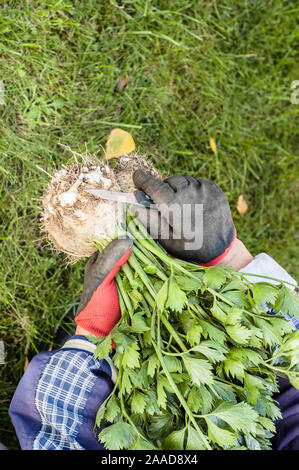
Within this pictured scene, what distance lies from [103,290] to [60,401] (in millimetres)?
417

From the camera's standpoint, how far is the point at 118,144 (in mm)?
1922

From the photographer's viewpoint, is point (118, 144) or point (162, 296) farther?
point (118, 144)

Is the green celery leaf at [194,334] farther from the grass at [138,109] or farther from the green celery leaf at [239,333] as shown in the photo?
the grass at [138,109]

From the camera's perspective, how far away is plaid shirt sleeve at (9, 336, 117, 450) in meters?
1.32

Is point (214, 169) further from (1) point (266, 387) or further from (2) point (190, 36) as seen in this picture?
(1) point (266, 387)

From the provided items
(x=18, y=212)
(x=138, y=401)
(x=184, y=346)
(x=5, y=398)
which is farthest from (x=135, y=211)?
(x=5, y=398)

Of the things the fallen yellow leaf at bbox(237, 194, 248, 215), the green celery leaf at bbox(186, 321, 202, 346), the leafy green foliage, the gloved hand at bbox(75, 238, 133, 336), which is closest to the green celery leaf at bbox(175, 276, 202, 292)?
the leafy green foliage

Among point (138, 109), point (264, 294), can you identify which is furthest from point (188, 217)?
point (138, 109)

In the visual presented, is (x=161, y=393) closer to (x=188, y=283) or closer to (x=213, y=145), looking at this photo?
(x=188, y=283)

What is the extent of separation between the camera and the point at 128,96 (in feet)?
6.57

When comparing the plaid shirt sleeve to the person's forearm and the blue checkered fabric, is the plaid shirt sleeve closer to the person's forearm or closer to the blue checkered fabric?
the blue checkered fabric

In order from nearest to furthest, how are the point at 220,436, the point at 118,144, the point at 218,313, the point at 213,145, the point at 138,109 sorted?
A: the point at 220,436 < the point at 218,313 < the point at 118,144 < the point at 138,109 < the point at 213,145

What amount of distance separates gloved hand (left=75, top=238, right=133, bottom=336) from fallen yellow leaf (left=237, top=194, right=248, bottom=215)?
1.10 meters
